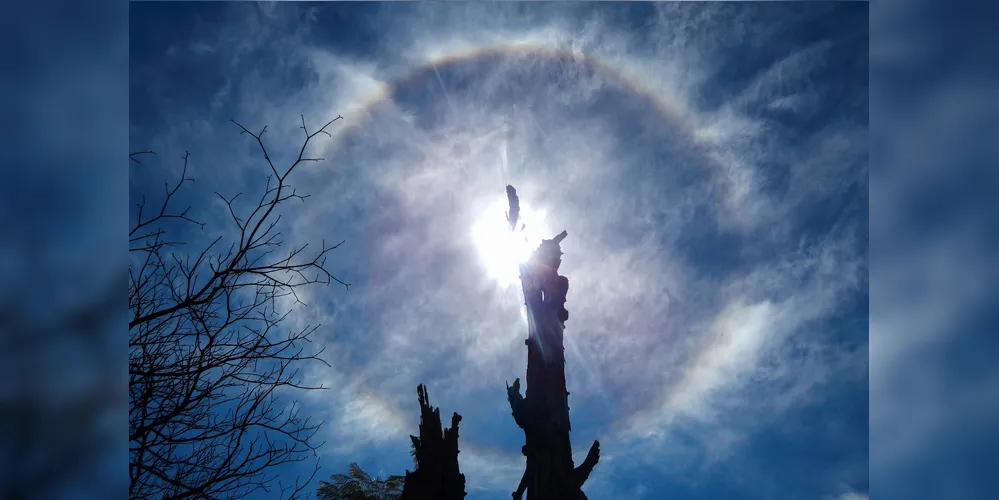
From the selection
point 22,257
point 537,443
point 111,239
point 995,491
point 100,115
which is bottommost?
point 995,491

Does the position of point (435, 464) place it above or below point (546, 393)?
below

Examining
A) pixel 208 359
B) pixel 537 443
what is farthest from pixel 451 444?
pixel 208 359

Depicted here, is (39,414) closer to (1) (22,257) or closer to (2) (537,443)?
(1) (22,257)
